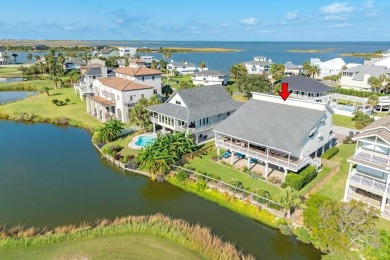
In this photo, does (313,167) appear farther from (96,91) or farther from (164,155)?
(96,91)

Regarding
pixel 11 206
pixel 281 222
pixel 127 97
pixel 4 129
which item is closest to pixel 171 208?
pixel 281 222

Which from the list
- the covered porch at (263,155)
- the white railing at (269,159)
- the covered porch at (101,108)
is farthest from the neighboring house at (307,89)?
the covered porch at (101,108)

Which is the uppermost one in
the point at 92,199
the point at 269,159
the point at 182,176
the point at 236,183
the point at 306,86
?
the point at 306,86

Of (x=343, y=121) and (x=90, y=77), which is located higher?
(x=90, y=77)

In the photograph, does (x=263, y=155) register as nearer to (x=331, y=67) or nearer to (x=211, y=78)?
(x=211, y=78)

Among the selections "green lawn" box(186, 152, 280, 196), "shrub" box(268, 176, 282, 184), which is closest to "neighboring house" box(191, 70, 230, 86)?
"green lawn" box(186, 152, 280, 196)

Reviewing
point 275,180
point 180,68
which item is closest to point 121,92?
point 275,180

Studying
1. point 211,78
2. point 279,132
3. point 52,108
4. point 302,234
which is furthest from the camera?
point 211,78
